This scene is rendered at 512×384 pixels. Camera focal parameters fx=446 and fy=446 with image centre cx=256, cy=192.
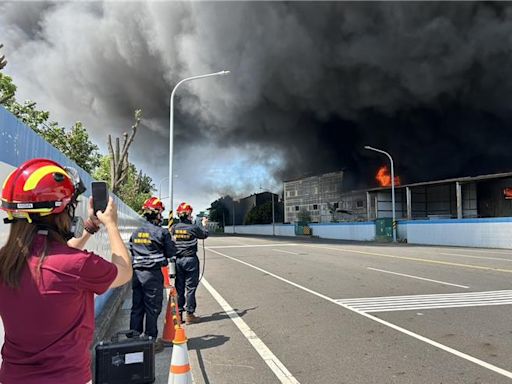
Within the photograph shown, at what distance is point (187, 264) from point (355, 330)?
9.14 feet

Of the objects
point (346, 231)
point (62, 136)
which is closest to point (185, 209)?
point (62, 136)

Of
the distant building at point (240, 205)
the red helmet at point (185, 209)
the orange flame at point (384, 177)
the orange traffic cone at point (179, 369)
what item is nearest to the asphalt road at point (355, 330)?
the orange traffic cone at point (179, 369)

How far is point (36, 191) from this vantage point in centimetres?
184

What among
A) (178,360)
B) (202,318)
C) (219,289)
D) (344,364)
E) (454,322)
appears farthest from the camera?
(219,289)

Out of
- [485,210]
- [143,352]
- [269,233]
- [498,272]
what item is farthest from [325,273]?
[269,233]

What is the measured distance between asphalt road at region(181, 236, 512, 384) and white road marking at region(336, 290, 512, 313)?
0.06 feet

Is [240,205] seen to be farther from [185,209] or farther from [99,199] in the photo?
[99,199]

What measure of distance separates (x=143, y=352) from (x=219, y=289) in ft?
27.2

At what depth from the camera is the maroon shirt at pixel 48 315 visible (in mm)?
1794

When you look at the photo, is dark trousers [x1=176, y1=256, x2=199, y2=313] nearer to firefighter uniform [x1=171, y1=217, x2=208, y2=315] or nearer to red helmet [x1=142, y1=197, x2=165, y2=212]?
firefighter uniform [x1=171, y1=217, x2=208, y2=315]

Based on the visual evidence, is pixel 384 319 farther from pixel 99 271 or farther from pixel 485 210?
pixel 485 210

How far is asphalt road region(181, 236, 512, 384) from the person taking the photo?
4.71 m

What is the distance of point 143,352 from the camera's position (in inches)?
100

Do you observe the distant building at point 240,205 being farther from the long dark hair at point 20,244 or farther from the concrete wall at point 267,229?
the long dark hair at point 20,244
